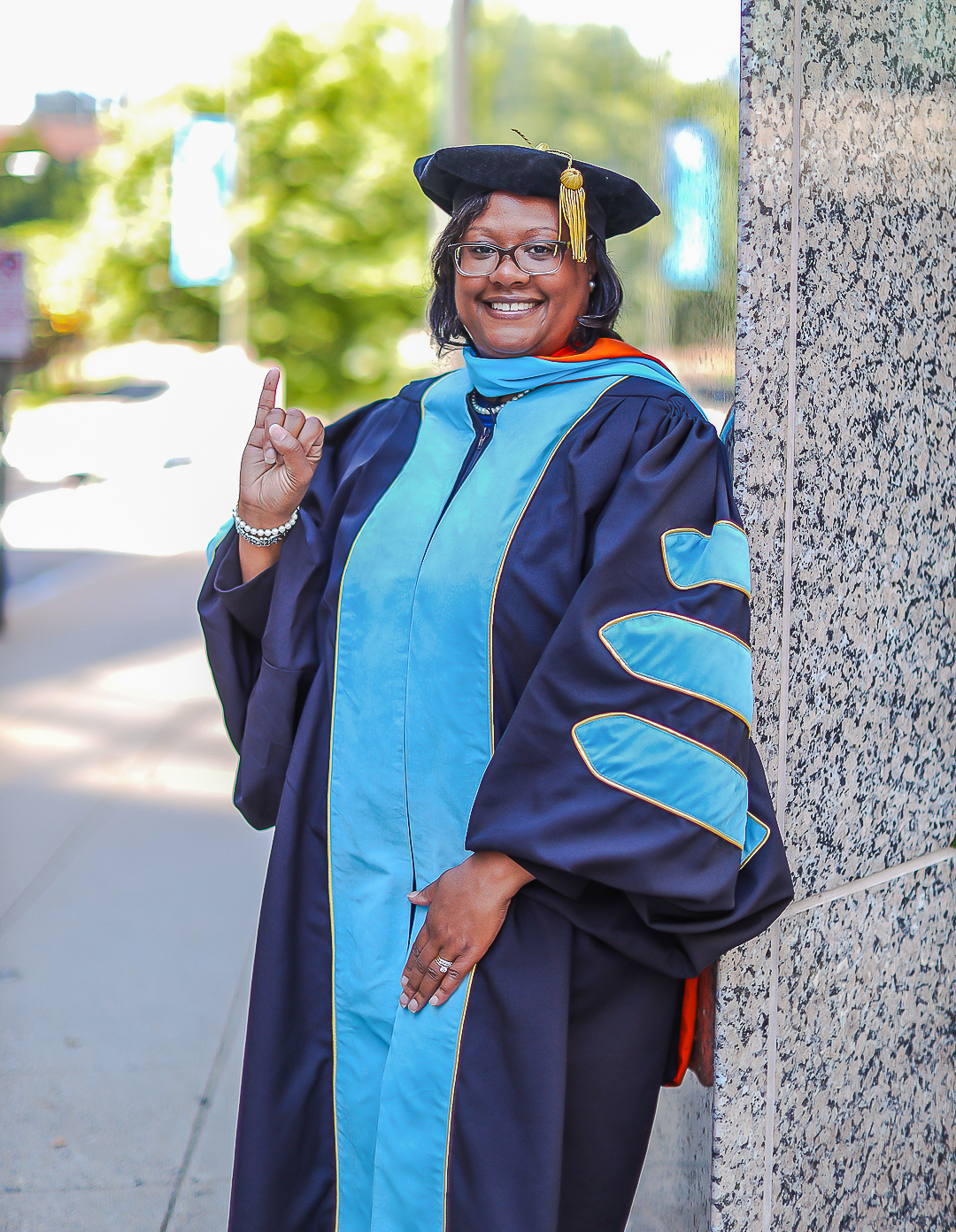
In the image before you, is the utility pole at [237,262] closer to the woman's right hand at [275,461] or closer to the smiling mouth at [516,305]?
the woman's right hand at [275,461]

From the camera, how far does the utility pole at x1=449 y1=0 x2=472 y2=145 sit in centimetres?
903

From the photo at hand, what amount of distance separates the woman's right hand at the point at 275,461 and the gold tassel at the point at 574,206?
0.46m

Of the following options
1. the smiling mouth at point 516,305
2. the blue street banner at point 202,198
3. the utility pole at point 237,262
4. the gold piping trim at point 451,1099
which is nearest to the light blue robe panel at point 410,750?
the gold piping trim at point 451,1099

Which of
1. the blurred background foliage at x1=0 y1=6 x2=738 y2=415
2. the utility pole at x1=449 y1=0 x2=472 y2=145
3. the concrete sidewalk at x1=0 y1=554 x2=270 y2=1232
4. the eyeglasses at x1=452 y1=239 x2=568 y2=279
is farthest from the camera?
the blurred background foliage at x1=0 y1=6 x2=738 y2=415

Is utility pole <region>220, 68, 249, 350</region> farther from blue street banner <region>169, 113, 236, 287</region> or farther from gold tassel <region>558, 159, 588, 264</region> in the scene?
gold tassel <region>558, 159, 588, 264</region>

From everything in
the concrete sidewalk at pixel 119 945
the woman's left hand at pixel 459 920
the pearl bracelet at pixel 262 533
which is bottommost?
the concrete sidewalk at pixel 119 945

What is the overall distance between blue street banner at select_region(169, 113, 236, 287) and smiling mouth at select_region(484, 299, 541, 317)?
16083 mm

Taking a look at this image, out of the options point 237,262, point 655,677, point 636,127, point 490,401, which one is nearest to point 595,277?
point 490,401

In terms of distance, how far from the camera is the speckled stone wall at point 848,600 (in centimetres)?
178

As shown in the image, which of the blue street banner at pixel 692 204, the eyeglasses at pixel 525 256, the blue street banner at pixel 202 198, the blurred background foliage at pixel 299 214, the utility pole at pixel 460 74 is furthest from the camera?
the blurred background foliage at pixel 299 214

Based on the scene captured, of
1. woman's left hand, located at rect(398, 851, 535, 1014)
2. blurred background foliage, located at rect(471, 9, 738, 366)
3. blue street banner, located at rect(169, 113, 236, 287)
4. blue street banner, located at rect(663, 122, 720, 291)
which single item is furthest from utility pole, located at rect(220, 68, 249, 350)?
woman's left hand, located at rect(398, 851, 535, 1014)

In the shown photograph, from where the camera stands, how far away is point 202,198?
17188 millimetres

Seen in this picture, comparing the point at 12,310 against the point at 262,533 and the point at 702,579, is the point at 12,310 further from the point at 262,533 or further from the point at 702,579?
the point at 702,579

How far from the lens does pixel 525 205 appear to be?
5.84 ft
